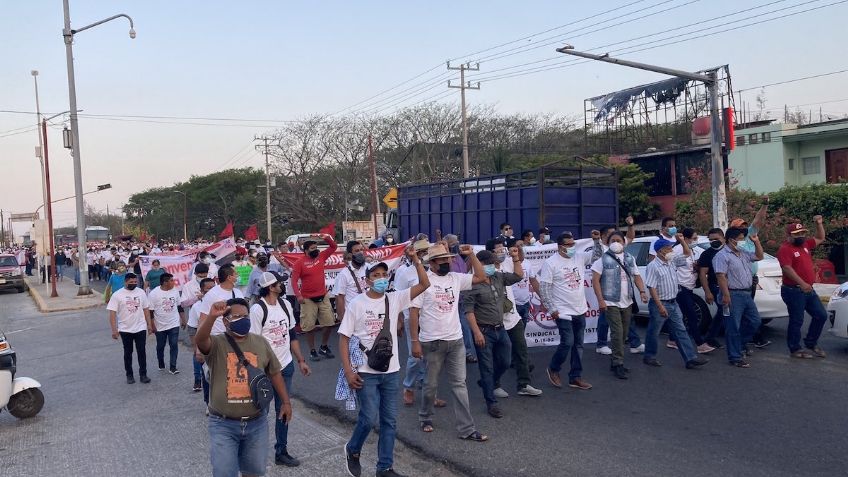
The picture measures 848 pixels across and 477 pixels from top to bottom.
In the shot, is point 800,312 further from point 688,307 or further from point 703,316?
point 703,316

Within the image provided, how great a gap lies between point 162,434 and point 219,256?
842 centimetres

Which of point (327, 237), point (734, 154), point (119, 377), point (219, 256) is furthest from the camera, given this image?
point (734, 154)

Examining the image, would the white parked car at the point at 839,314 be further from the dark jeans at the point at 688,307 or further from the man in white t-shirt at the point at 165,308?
the man in white t-shirt at the point at 165,308

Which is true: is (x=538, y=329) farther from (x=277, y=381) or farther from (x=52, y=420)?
(x=52, y=420)

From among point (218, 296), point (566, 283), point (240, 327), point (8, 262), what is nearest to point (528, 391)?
point (566, 283)

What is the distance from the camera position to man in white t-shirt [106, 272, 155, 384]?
9734 mm

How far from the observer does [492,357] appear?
7344 mm

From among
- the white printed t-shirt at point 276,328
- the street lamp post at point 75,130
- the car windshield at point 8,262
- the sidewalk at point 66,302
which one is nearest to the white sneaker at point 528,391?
the white printed t-shirt at point 276,328

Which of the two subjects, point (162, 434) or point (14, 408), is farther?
point (14, 408)

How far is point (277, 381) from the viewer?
495 centimetres

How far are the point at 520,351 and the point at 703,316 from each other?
3.79 m

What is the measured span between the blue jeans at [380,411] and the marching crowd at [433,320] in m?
0.01

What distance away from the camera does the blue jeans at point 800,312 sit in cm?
876

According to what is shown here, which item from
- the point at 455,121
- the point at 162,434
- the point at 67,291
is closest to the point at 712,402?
the point at 162,434
